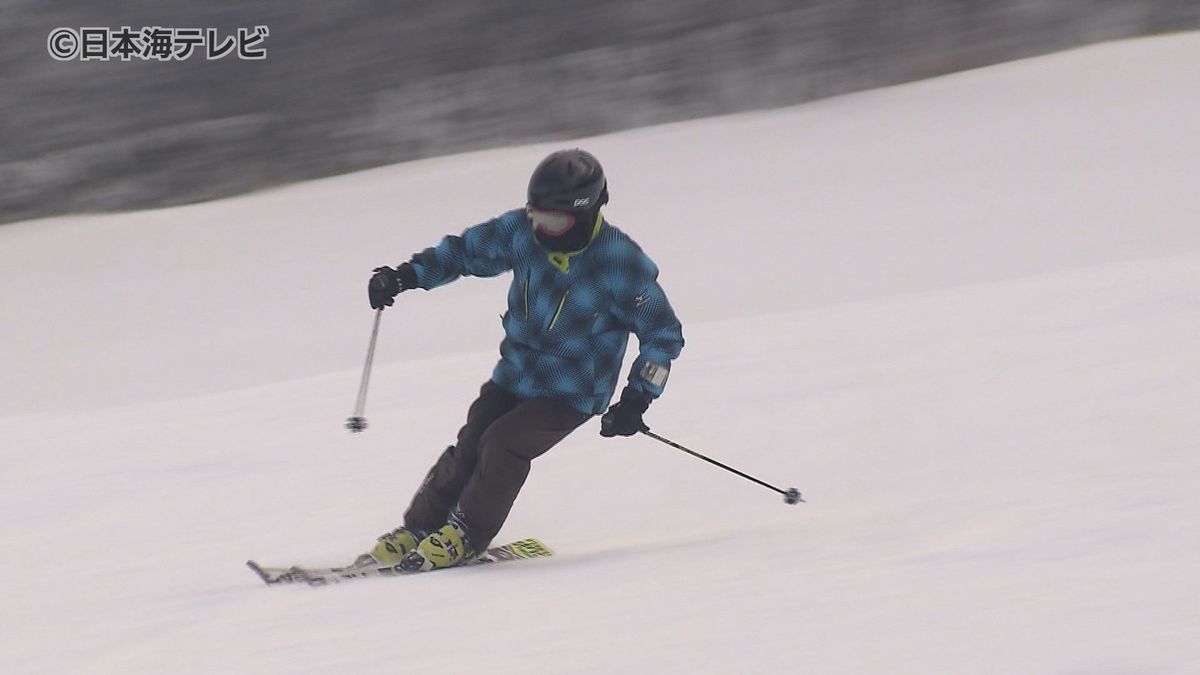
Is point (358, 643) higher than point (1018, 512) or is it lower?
lower

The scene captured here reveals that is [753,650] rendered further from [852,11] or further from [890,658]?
[852,11]

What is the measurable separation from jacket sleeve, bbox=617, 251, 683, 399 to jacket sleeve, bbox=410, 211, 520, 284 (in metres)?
0.37

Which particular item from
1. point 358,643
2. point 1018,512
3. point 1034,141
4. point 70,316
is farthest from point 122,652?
point 1034,141

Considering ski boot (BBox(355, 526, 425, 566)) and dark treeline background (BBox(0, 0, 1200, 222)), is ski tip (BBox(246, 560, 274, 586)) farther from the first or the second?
dark treeline background (BBox(0, 0, 1200, 222))

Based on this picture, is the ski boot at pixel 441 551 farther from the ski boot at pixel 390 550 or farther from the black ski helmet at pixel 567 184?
the black ski helmet at pixel 567 184

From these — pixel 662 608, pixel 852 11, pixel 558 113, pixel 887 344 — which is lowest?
pixel 662 608

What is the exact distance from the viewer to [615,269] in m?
3.92

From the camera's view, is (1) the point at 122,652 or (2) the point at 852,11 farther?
(2) the point at 852,11

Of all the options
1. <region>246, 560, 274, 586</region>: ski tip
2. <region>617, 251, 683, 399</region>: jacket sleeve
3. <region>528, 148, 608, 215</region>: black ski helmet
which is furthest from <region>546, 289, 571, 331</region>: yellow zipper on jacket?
<region>246, 560, 274, 586</region>: ski tip

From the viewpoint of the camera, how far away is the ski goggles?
3.82 metres

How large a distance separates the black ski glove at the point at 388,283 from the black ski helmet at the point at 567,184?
19.2 inches

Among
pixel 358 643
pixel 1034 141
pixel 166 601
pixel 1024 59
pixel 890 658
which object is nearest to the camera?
pixel 890 658

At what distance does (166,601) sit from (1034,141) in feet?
28.6

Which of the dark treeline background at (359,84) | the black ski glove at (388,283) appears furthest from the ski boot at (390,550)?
the dark treeline background at (359,84)
